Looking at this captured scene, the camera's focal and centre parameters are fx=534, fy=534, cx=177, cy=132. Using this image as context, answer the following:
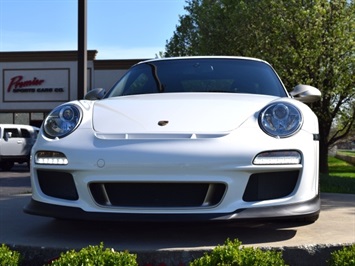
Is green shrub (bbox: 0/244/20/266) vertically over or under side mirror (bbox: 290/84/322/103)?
under

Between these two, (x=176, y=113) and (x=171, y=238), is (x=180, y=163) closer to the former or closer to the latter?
(x=176, y=113)

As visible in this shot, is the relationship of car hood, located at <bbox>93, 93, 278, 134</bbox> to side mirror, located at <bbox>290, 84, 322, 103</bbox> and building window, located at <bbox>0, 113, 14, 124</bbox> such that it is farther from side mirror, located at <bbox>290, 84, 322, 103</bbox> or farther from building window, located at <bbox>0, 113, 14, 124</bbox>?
building window, located at <bbox>0, 113, 14, 124</bbox>

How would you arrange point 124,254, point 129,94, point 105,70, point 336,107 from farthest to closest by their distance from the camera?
point 105,70
point 336,107
point 129,94
point 124,254

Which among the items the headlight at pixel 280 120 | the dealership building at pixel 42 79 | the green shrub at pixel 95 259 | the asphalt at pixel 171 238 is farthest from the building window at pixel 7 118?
the green shrub at pixel 95 259

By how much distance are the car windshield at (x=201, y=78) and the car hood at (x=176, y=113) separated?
1.36 ft

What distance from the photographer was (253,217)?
122 inches

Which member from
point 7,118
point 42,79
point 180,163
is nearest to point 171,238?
point 180,163

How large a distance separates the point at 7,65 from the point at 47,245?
30.9 m

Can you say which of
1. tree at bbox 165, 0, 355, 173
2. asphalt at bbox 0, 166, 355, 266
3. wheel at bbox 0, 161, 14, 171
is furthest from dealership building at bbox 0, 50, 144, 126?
asphalt at bbox 0, 166, 355, 266

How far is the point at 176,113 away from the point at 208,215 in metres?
0.73

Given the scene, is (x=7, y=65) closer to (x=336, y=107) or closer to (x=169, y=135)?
(x=336, y=107)

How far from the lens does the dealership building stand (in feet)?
102

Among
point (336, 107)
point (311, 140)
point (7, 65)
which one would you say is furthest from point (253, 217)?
point (7, 65)

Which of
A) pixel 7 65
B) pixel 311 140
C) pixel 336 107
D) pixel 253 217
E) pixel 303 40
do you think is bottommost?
pixel 7 65
